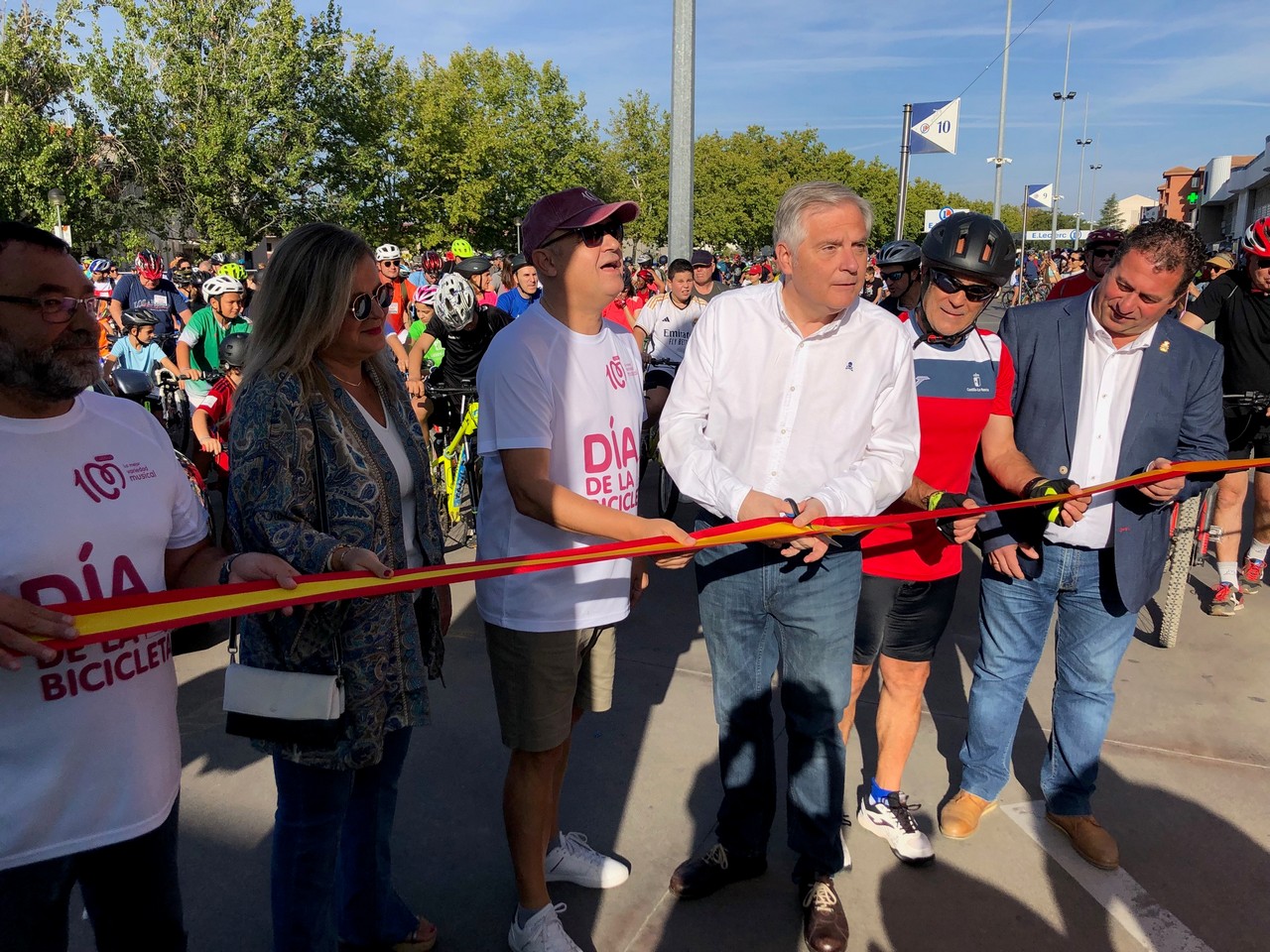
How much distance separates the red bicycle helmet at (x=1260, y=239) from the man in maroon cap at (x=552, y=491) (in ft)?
14.7

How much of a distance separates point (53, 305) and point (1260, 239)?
19.8 feet

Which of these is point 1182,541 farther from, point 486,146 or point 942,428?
point 486,146

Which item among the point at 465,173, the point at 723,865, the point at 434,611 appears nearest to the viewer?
the point at 434,611

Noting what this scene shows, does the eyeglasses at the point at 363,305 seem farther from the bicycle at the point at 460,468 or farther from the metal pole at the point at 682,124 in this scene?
the metal pole at the point at 682,124

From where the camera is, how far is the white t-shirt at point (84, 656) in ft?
5.25

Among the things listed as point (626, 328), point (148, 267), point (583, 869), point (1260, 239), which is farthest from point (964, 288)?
point (148, 267)

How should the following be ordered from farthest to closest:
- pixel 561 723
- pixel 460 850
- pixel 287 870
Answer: pixel 460 850 < pixel 561 723 < pixel 287 870

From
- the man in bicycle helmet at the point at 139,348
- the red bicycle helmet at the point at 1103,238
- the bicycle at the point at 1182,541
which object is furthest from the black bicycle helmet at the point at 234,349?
the red bicycle helmet at the point at 1103,238

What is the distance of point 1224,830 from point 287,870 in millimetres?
3360

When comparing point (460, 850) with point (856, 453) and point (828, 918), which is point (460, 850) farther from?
point (856, 453)

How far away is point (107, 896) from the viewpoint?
1.82 meters

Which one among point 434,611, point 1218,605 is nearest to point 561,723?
point 434,611

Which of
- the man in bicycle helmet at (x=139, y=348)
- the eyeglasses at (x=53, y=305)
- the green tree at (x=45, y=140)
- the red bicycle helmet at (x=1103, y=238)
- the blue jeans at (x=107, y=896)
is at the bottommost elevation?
the blue jeans at (x=107, y=896)

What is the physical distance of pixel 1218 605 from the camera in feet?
18.1
